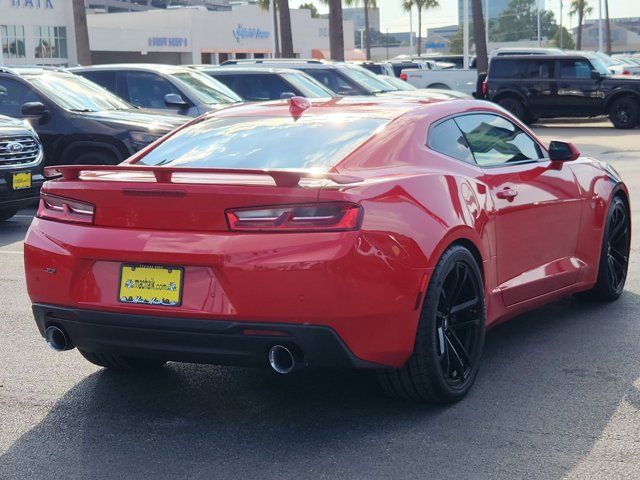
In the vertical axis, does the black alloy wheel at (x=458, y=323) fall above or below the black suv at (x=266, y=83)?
below

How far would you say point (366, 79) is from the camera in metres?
21.6

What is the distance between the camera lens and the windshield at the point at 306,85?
59.5 feet

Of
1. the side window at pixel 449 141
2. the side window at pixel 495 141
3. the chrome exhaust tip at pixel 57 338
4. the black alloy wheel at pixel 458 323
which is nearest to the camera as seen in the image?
the chrome exhaust tip at pixel 57 338

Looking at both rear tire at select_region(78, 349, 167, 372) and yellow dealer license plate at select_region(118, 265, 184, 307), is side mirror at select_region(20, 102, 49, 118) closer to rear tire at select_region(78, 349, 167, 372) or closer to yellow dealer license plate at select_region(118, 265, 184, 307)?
rear tire at select_region(78, 349, 167, 372)

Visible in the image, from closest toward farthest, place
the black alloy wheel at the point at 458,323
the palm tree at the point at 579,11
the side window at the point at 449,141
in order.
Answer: the black alloy wheel at the point at 458,323 → the side window at the point at 449,141 → the palm tree at the point at 579,11

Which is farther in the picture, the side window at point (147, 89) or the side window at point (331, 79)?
the side window at point (331, 79)

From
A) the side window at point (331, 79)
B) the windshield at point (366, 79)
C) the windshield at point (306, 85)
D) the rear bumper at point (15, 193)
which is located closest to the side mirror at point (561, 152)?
the rear bumper at point (15, 193)

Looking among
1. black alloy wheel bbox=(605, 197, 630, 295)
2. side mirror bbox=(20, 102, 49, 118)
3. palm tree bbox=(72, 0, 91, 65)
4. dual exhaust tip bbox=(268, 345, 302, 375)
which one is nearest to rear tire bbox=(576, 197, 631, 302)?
black alloy wheel bbox=(605, 197, 630, 295)

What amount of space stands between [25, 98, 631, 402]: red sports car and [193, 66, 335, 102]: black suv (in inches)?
491

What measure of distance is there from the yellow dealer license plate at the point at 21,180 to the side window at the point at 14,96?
239 centimetres

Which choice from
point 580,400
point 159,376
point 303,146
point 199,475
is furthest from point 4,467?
point 580,400

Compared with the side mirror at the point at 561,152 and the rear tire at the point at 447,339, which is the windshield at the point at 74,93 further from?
the rear tire at the point at 447,339

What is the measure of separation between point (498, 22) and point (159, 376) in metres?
171

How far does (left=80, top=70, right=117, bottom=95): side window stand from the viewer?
16406 millimetres
